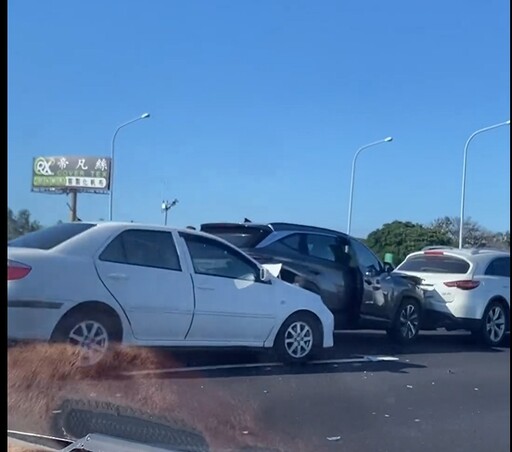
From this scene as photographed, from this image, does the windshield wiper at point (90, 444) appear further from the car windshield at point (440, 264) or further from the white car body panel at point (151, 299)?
the car windshield at point (440, 264)

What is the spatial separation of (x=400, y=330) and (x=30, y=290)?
5.29m

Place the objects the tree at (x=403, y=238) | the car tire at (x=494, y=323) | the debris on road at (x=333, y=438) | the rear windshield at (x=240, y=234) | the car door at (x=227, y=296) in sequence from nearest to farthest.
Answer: the debris on road at (x=333, y=438)
the car door at (x=227, y=296)
the tree at (x=403, y=238)
the rear windshield at (x=240, y=234)
the car tire at (x=494, y=323)

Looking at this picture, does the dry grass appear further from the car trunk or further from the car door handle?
the car trunk

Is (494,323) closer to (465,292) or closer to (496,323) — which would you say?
(496,323)

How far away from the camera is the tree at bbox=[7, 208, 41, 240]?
7652mm

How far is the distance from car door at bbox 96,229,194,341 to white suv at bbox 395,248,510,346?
3.36 meters

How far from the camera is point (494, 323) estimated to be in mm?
10656

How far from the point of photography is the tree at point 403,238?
9328 millimetres

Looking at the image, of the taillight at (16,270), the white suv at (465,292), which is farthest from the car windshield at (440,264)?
the taillight at (16,270)

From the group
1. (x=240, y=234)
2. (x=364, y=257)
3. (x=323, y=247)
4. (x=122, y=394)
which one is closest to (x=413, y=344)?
(x=364, y=257)

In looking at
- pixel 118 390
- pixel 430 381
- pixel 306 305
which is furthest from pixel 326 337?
pixel 118 390

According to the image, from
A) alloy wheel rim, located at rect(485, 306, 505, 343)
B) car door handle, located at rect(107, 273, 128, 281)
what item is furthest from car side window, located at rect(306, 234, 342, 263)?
car door handle, located at rect(107, 273, 128, 281)

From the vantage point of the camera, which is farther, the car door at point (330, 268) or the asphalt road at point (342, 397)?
the car door at point (330, 268)
